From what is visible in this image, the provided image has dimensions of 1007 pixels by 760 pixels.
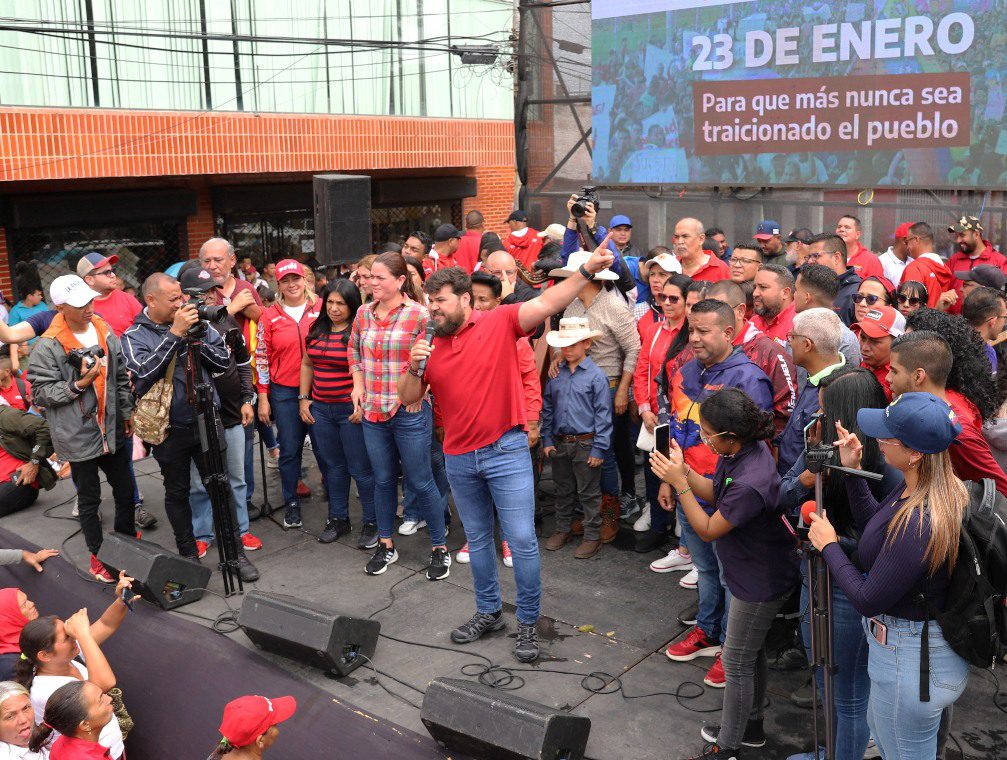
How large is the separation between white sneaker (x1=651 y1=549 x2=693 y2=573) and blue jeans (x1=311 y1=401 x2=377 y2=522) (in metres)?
1.95

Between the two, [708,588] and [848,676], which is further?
[708,588]

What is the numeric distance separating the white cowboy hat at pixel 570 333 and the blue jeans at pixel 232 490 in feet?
7.03

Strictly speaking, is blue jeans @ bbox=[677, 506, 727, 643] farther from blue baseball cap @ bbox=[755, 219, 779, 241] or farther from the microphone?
blue baseball cap @ bbox=[755, 219, 779, 241]

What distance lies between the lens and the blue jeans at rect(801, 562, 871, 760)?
12.2 ft

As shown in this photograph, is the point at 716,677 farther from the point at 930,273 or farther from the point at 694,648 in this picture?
the point at 930,273

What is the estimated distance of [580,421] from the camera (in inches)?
238

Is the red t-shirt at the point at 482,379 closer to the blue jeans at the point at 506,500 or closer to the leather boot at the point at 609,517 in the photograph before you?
the blue jeans at the point at 506,500

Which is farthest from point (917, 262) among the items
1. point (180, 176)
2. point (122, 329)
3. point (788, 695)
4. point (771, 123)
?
point (180, 176)

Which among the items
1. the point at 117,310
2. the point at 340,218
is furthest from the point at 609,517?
the point at 117,310

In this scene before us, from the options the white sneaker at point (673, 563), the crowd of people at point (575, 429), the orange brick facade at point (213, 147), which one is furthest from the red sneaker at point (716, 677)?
the orange brick facade at point (213, 147)

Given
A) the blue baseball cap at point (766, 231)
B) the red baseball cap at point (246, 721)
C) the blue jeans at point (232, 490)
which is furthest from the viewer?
the blue baseball cap at point (766, 231)

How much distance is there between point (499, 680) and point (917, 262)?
580 centimetres

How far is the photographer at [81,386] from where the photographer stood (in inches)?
233

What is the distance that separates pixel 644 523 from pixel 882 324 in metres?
2.45
